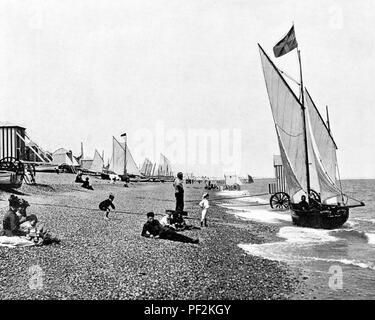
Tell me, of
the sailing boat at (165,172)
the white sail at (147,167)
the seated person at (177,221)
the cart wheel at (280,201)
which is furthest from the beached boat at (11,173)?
the white sail at (147,167)

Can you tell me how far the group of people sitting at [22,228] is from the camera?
12.9 metres

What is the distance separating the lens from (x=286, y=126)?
27844 millimetres

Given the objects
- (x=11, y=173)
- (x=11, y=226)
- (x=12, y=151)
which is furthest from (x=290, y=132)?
(x=11, y=226)

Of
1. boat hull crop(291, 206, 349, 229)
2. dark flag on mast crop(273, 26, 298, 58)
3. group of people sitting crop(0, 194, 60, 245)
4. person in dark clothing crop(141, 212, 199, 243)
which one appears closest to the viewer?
group of people sitting crop(0, 194, 60, 245)

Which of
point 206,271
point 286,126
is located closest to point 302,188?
point 286,126

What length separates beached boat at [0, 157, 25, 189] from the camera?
80.1ft

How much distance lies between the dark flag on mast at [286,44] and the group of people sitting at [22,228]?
62.4 feet

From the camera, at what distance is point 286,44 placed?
1022 inches

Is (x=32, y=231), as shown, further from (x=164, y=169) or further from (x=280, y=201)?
(x=164, y=169)

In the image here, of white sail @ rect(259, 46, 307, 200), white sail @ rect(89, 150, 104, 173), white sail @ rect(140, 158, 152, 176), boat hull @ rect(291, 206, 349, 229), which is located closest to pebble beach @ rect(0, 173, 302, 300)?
boat hull @ rect(291, 206, 349, 229)

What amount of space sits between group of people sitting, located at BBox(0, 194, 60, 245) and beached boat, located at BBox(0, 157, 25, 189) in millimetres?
11658

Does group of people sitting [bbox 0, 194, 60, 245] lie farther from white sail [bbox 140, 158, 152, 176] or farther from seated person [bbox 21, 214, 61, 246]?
white sail [bbox 140, 158, 152, 176]
